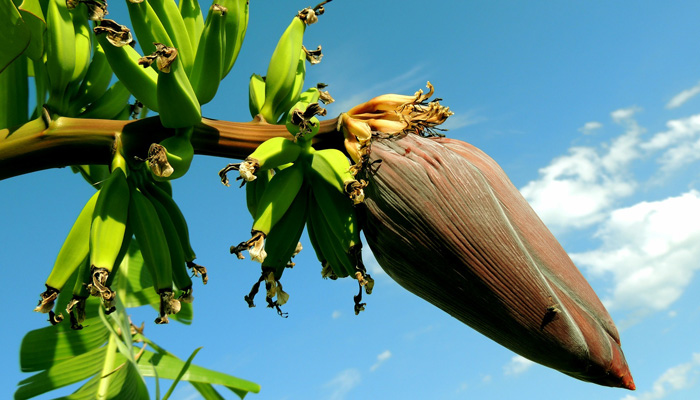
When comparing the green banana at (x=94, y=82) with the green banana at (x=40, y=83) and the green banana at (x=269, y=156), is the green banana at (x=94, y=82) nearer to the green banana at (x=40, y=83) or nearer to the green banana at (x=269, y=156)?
the green banana at (x=40, y=83)

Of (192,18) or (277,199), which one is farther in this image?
(192,18)

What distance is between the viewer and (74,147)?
37.1 inches

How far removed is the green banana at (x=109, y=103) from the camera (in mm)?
1200

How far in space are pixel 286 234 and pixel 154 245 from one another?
0.23 meters

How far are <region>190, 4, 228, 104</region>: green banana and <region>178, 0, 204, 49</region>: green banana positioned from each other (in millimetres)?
134

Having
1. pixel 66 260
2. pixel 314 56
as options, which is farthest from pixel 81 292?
pixel 314 56

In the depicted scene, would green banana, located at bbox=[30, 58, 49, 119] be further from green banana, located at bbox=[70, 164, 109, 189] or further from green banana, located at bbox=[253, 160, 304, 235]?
green banana, located at bbox=[253, 160, 304, 235]

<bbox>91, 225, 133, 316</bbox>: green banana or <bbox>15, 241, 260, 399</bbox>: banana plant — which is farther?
<bbox>15, 241, 260, 399</bbox>: banana plant

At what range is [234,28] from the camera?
1093mm

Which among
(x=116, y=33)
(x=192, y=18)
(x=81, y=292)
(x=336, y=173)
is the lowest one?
(x=81, y=292)

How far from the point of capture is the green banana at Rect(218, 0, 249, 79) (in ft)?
3.50

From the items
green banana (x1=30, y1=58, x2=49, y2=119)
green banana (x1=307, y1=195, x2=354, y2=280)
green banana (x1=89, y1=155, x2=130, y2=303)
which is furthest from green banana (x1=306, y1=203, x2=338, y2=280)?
green banana (x1=30, y1=58, x2=49, y2=119)

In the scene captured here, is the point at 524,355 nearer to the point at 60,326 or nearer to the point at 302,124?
the point at 302,124

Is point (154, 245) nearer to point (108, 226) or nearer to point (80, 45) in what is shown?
point (108, 226)
